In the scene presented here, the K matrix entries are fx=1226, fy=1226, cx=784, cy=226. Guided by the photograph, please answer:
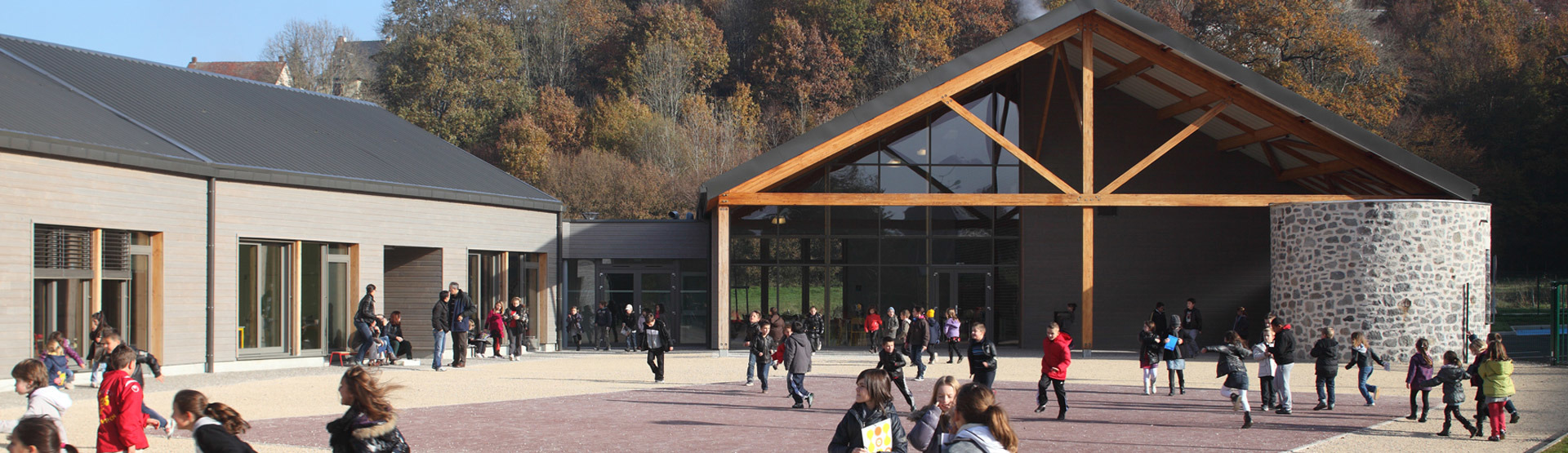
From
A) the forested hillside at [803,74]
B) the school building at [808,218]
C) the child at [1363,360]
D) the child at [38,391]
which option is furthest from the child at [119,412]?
the forested hillside at [803,74]

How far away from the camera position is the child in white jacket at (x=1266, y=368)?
1334 centimetres

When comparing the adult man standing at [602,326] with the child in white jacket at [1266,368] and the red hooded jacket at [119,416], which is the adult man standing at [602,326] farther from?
the red hooded jacket at [119,416]

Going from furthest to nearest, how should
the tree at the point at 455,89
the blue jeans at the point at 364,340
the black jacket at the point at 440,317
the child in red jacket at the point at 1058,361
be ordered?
the tree at the point at 455,89, the blue jeans at the point at 364,340, the black jacket at the point at 440,317, the child in red jacket at the point at 1058,361

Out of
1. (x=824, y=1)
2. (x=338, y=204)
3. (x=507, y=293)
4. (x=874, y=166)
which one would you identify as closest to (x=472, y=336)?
→ (x=507, y=293)

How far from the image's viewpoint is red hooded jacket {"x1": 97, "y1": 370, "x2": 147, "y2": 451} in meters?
8.59

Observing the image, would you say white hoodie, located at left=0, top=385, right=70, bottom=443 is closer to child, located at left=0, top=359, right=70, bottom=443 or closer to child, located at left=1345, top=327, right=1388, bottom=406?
child, located at left=0, top=359, right=70, bottom=443

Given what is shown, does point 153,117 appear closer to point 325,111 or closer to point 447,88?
point 325,111

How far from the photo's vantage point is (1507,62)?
44.8 metres

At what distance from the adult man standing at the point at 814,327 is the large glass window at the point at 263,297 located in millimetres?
10585

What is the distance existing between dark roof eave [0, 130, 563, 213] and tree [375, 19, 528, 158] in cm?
2384

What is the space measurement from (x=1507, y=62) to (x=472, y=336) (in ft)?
129

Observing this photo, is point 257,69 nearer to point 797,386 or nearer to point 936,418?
point 797,386

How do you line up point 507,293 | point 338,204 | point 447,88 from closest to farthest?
1. point 338,204
2. point 507,293
3. point 447,88

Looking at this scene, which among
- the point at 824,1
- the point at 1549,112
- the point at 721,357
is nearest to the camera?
the point at 721,357
